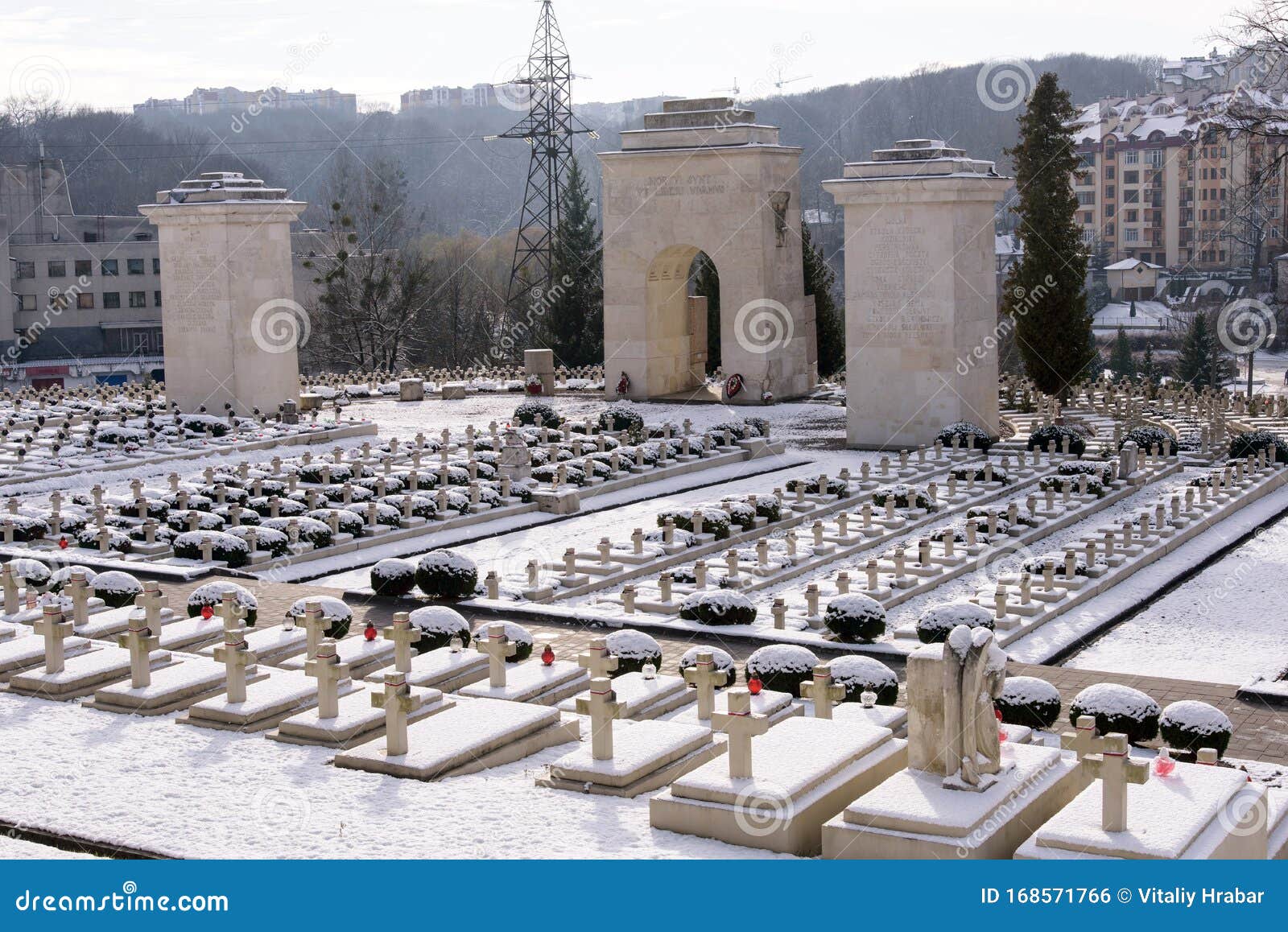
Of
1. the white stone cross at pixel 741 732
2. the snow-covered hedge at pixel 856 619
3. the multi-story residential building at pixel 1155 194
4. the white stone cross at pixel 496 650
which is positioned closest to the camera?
the white stone cross at pixel 741 732

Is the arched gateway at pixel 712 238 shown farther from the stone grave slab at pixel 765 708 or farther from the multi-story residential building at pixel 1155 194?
the multi-story residential building at pixel 1155 194

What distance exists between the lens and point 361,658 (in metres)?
14.4

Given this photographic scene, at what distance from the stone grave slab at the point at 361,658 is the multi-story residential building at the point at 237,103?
110 meters

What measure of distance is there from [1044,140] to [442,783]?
31.1m

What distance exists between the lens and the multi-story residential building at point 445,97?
144375 mm

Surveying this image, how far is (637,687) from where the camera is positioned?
13.0 m

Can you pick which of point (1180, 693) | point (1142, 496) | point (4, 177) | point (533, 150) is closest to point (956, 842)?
point (1180, 693)

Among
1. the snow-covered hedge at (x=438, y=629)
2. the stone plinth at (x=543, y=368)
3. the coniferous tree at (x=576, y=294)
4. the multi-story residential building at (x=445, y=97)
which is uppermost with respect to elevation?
the multi-story residential building at (x=445, y=97)

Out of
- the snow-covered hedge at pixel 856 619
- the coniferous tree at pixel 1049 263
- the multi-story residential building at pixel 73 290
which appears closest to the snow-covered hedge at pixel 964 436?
the coniferous tree at pixel 1049 263

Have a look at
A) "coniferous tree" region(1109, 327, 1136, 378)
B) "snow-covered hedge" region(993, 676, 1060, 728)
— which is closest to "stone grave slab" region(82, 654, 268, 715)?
"snow-covered hedge" region(993, 676, 1060, 728)

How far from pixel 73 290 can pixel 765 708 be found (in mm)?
71568

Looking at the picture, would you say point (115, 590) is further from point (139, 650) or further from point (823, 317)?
point (823, 317)

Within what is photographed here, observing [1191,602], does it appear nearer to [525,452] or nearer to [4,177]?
[525,452]

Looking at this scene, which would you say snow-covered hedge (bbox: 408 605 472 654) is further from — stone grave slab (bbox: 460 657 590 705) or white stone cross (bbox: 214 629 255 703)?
white stone cross (bbox: 214 629 255 703)
